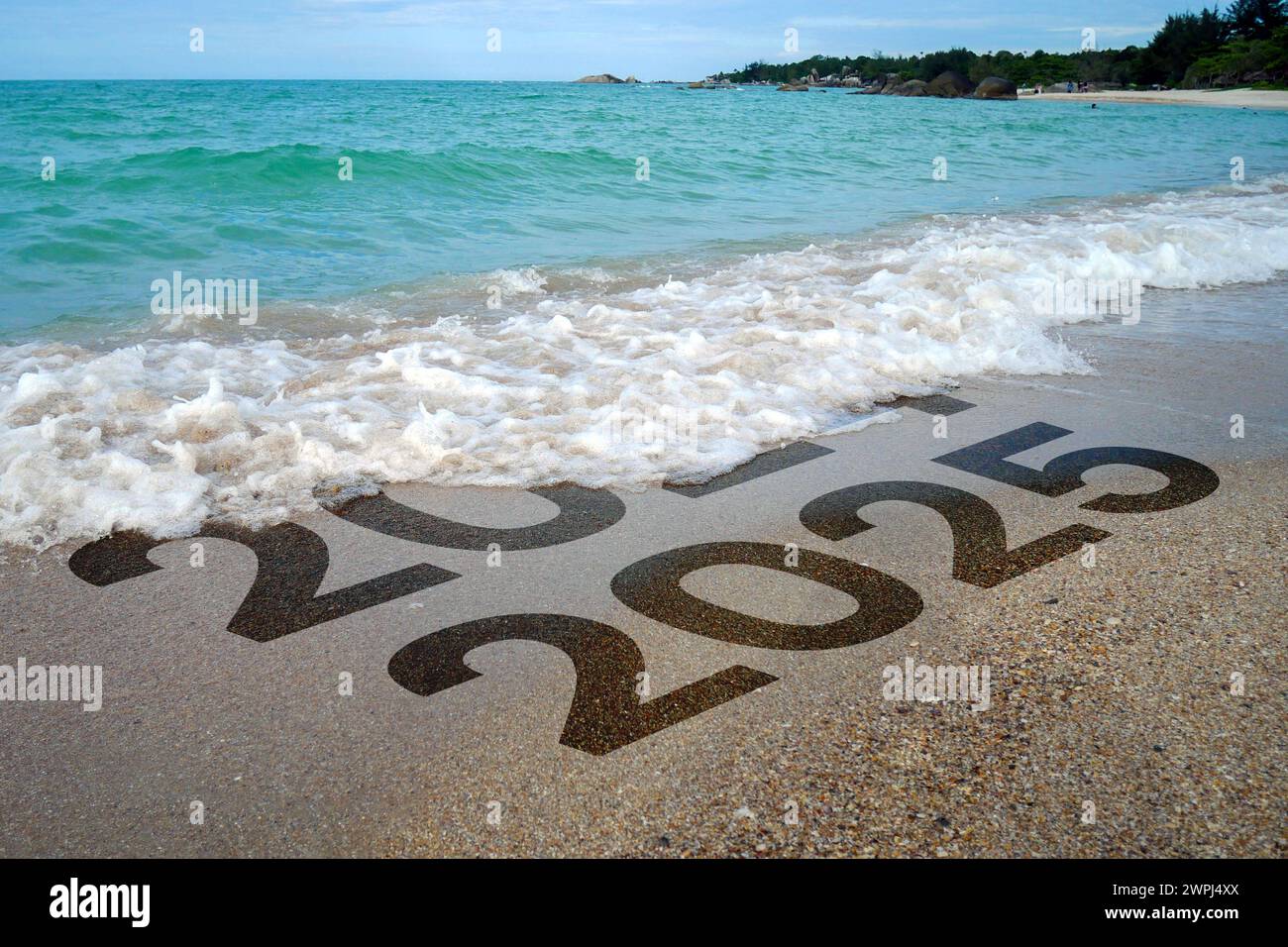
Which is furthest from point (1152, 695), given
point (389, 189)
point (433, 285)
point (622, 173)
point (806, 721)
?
point (622, 173)

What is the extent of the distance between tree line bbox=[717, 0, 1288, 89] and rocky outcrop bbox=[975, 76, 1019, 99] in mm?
9196

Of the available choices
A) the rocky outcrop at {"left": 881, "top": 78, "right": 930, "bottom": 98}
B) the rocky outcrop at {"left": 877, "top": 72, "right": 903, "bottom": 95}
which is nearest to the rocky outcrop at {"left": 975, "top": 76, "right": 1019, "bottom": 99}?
the rocky outcrop at {"left": 881, "top": 78, "right": 930, "bottom": 98}

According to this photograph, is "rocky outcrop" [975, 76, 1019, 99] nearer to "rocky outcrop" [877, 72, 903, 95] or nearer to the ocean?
"rocky outcrop" [877, 72, 903, 95]

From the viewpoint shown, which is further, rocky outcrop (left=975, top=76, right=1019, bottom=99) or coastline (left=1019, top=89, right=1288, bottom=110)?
rocky outcrop (left=975, top=76, right=1019, bottom=99)

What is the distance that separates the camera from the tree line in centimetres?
6875

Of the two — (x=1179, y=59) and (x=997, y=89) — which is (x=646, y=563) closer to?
(x=997, y=89)

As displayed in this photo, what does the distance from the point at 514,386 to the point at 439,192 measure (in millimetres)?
10149

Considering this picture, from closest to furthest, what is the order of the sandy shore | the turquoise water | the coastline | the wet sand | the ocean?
the wet sand, the ocean, the turquoise water, the coastline, the sandy shore

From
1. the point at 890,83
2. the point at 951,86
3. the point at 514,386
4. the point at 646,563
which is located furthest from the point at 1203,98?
the point at 646,563

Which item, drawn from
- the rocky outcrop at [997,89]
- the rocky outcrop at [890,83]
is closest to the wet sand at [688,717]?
the rocky outcrop at [997,89]

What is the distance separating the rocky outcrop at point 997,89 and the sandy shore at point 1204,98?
2.80m

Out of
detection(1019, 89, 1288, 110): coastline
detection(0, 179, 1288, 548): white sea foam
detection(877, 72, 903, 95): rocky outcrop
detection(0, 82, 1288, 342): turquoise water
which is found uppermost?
detection(877, 72, 903, 95): rocky outcrop
